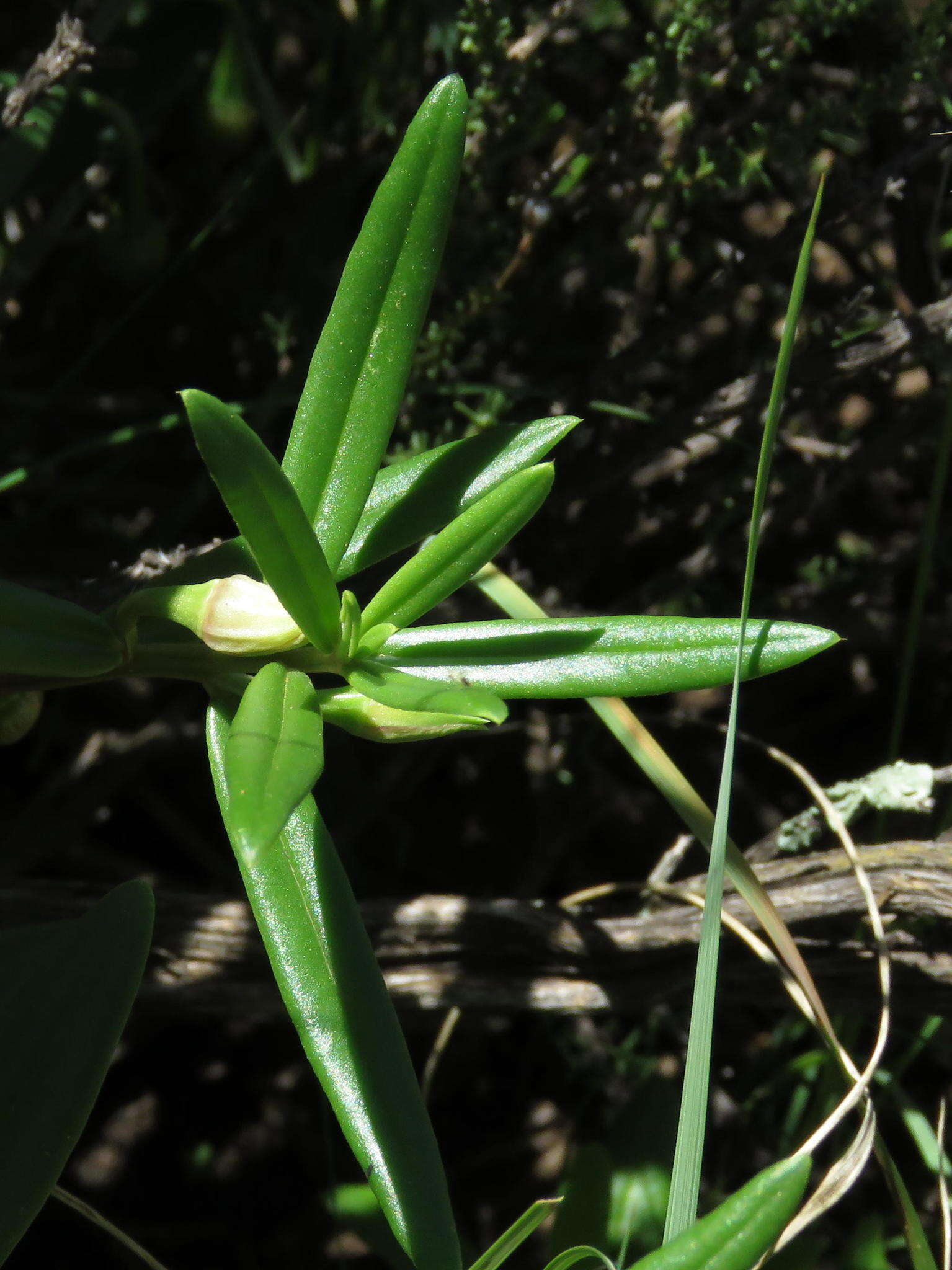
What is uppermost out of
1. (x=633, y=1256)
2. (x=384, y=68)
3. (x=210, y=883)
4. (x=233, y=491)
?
(x=384, y=68)

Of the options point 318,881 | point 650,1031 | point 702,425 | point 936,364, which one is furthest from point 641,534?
point 318,881

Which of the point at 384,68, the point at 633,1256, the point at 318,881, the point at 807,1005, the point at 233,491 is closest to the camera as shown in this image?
the point at 233,491

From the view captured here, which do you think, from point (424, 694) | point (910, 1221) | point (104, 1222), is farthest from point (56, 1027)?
point (910, 1221)

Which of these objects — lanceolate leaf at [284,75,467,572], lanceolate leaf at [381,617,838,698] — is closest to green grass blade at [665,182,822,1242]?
lanceolate leaf at [381,617,838,698]

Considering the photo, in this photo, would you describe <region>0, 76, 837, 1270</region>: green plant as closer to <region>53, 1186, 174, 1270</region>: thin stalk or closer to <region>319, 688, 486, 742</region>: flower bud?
<region>319, 688, 486, 742</region>: flower bud

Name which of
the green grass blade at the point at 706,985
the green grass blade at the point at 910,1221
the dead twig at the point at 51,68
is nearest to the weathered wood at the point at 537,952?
the green grass blade at the point at 910,1221

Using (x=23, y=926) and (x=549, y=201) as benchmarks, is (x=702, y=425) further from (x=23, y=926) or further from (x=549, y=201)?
(x=23, y=926)

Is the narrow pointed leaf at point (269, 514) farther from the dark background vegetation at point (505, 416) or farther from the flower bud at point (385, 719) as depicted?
the dark background vegetation at point (505, 416)
